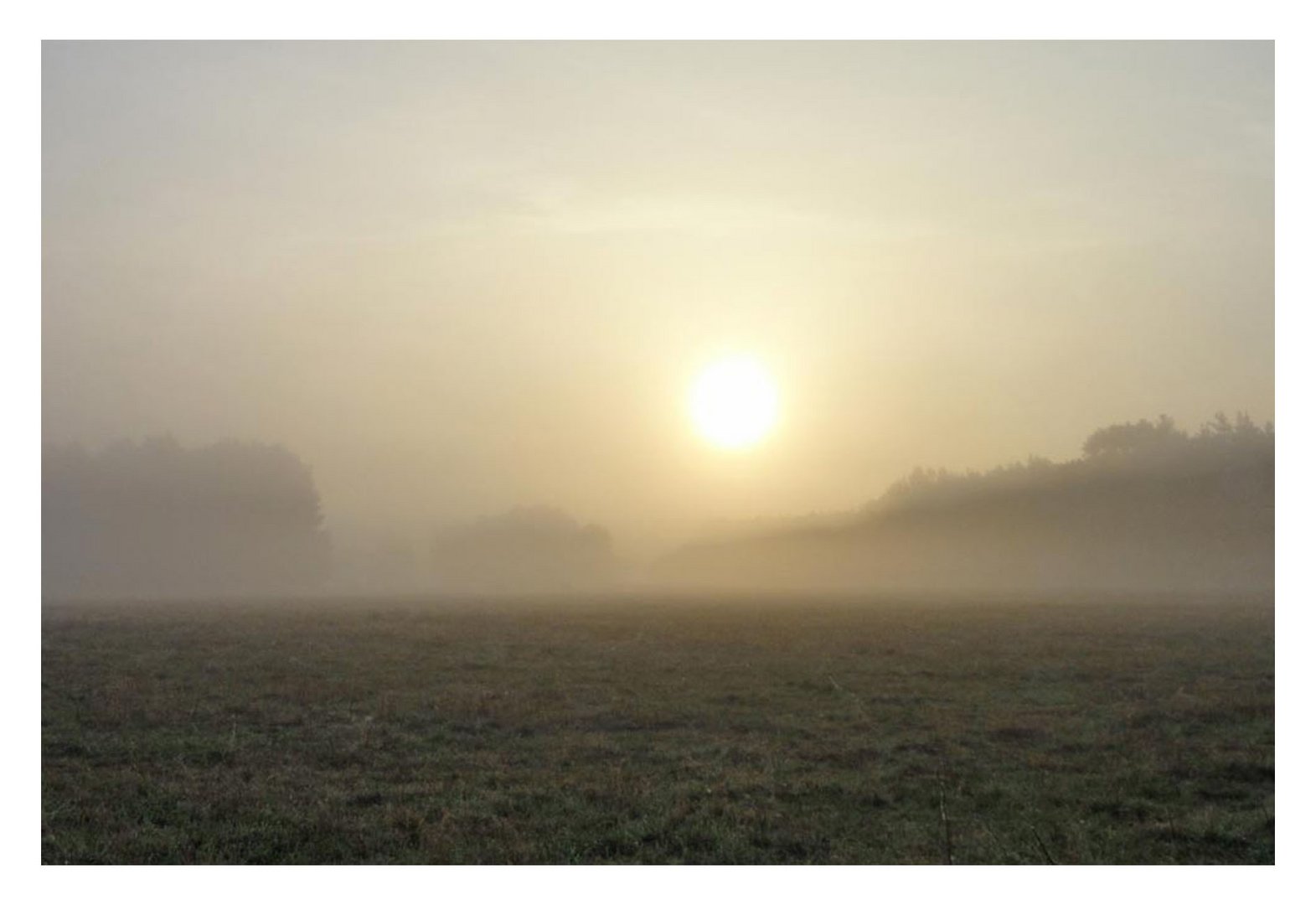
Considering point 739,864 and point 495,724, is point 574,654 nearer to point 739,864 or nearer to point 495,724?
point 495,724

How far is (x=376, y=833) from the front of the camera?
17031 millimetres

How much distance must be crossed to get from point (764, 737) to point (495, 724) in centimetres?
679

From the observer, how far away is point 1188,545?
12144cm

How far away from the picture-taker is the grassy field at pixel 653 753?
17.0 m

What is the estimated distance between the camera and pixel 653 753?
22516mm

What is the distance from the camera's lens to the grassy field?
17.0 m

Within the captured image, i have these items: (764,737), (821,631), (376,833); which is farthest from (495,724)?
(821,631)
